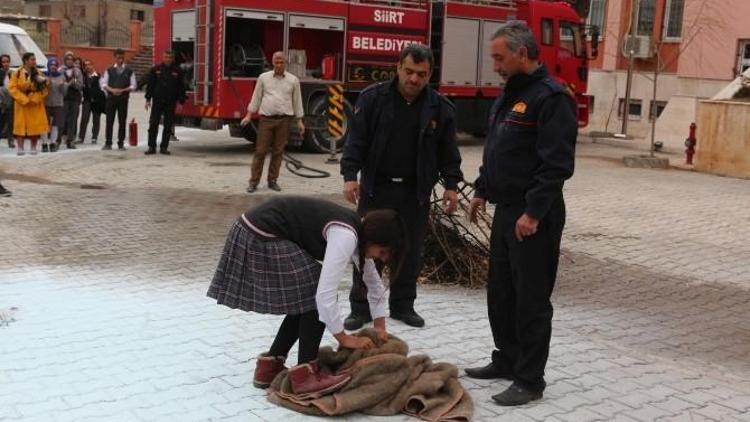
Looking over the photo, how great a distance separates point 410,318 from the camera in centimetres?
594

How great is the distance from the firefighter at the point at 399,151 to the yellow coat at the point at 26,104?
1024cm

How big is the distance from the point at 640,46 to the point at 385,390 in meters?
21.7

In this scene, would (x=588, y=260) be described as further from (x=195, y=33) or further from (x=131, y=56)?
(x=131, y=56)

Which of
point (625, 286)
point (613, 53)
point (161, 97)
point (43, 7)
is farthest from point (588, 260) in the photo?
point (43, 7)

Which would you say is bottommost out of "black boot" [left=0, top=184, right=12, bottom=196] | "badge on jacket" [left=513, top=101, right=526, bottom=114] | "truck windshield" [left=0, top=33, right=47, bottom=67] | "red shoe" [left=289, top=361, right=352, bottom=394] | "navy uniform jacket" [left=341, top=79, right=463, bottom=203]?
"black boot" [left=0, top=184, right=12, bottom=196]

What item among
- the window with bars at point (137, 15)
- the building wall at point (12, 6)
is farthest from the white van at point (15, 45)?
the building wall at point (12, 6)

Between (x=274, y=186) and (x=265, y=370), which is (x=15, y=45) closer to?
(x=274, y=186)

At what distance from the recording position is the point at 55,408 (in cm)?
427

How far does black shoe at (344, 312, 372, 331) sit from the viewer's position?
577 cm

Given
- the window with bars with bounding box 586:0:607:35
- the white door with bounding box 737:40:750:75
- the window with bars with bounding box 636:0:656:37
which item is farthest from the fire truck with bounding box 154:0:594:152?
the window with bars with bounding box 586:0:607:35

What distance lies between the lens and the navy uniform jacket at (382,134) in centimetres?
568

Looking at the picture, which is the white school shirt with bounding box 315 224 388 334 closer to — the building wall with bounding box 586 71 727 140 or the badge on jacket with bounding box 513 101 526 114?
the badge on jacket with bounding box 513 101 526 114

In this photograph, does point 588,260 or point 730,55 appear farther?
point 730,55

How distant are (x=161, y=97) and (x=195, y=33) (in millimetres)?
1423
